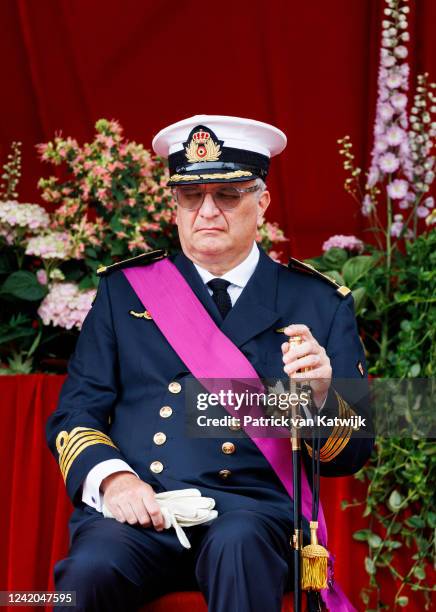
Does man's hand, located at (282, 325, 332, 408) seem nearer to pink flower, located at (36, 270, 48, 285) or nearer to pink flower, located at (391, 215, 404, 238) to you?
pink flower, located at (36, 270, 48, 285)

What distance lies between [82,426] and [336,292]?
2.33ft

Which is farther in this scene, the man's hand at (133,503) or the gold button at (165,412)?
the gold button at (165,412)

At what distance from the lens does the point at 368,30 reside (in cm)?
409

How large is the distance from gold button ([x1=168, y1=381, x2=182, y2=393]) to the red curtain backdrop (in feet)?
6.42

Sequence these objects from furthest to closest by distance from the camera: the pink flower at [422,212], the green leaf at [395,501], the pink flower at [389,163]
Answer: the pink flower at [422,212] → the pink flower at [389,163] → the green leaf at [395,501]

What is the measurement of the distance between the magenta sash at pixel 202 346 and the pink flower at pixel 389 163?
1131mm

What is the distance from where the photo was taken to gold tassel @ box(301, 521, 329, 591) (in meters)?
1.93

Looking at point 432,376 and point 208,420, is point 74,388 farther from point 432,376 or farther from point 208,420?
point 432,376

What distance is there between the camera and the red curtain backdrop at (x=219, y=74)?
4.07 meters

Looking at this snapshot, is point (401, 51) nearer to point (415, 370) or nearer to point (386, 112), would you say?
point (386, 112)

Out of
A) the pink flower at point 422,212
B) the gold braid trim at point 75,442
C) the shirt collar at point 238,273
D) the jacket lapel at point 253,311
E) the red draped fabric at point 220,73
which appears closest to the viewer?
the gold braid trim at point 75,442

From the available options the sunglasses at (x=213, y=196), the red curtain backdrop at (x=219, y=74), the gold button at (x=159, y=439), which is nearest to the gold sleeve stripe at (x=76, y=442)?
the gold button at (x=159, y=439)

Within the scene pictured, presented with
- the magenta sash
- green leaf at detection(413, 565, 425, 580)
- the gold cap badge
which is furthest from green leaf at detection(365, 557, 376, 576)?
the gold cap badge

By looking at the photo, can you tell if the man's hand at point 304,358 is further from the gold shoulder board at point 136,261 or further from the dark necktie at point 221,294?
the gold shoulder board at point 136,261
